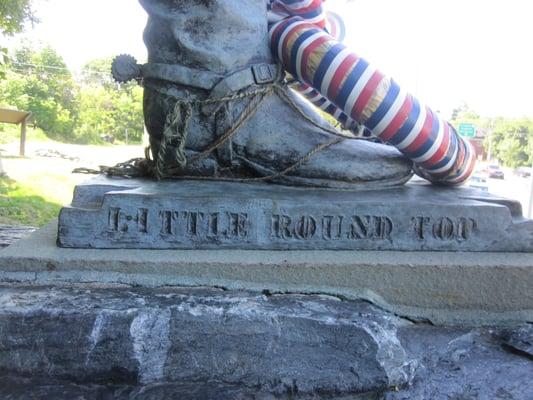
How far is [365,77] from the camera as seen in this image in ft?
5.45

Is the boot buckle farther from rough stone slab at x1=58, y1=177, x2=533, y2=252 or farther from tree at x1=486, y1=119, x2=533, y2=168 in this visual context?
tree at x1=486, y1=119, x2=533, y2=168

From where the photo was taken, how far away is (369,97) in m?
1.66

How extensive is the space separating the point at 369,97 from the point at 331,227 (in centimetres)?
43

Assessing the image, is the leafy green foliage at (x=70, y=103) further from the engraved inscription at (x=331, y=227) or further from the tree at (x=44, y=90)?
the engraved inscription at (x=331, y=227)

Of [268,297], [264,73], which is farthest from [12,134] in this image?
[268,297]

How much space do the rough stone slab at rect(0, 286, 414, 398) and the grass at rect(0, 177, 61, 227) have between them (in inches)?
153

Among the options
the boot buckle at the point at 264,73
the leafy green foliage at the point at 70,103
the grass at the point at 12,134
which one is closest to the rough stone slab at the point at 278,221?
the boot buckle at the point at 264,73

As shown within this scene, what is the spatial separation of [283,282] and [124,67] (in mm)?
935

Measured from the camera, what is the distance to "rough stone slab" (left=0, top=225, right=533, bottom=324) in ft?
4.69

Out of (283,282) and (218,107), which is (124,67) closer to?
(218,107)

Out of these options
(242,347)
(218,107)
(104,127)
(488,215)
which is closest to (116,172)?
(218,107)

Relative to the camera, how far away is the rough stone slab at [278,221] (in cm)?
151

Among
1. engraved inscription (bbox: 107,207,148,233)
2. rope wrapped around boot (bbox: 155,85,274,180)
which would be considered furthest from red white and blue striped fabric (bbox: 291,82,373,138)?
engraved inscription (bbox: 107,207,148,233)

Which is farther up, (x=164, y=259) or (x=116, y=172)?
(x=116, y=172)
